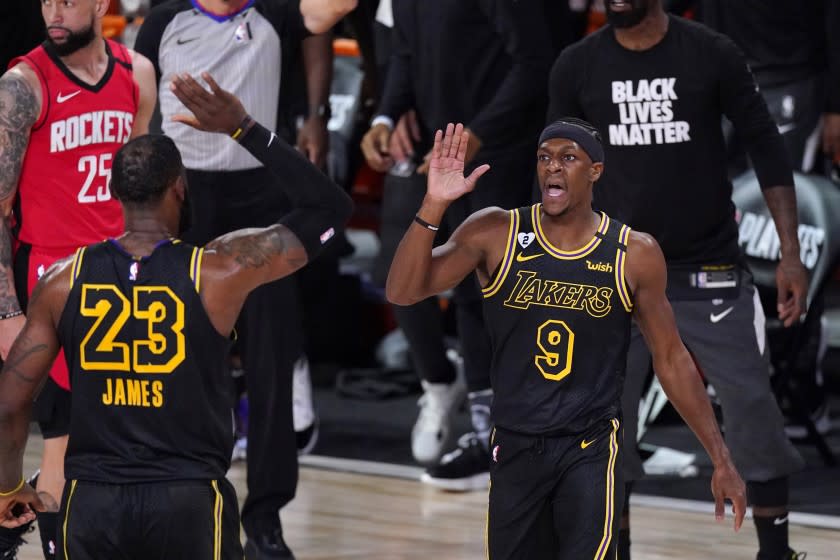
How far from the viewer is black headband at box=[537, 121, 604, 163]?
13.8 feet

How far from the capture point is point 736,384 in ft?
16.7

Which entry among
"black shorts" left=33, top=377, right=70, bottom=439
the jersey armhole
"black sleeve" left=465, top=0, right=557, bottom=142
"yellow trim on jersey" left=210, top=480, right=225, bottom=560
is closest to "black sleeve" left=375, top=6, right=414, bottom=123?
"black sleeve" left=465, top=0, right=557, bottom=142

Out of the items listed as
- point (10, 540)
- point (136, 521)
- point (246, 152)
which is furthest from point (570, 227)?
point (10, 540)

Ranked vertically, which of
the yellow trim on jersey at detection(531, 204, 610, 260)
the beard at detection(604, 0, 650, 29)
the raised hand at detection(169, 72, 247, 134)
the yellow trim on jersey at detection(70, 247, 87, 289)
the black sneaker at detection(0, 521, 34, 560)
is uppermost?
the beard at detection(604, 0, 650, 29)

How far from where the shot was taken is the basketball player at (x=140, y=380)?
3623mm

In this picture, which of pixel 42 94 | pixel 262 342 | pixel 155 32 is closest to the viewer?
pixel 42 94

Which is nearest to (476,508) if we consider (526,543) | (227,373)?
(526,543)

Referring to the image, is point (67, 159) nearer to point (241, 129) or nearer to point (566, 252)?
point (241, 129)

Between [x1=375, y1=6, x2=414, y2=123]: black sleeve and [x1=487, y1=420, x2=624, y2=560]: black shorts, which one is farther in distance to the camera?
[x1=375, y1=6, x2=414, y2=123]: black sleeve

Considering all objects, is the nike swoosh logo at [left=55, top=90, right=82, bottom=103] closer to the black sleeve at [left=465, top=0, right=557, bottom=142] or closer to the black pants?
the black pants

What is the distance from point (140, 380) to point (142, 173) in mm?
497

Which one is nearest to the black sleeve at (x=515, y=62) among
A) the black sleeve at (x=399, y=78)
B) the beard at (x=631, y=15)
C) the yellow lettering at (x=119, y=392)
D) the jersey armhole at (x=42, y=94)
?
the black sleeve at (x=399, y=78)

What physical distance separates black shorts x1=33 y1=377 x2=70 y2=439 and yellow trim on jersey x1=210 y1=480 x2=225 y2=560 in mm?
1280

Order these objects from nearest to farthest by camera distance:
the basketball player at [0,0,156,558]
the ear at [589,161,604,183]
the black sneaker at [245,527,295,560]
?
the ear at [589,161,604,183]
the basketball player at [0,0,156,558]
the black sneaker at [245,527,295,560]
